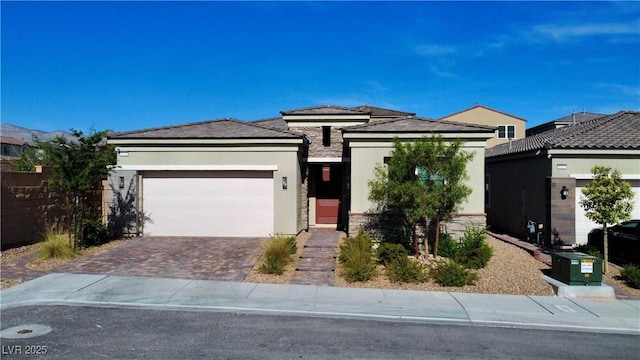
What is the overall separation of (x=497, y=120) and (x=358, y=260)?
119ft

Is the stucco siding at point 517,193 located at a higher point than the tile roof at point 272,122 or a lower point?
lower

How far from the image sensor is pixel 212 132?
1731 centimetres

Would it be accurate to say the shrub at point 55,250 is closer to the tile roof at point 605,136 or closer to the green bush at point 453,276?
the green bush at point 453,276

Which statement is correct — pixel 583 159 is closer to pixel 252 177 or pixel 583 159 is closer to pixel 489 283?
pixel 489 283

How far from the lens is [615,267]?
13.5 m

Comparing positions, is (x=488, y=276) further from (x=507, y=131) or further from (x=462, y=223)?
(x=507, y=131)

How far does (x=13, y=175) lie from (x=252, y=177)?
286 inches

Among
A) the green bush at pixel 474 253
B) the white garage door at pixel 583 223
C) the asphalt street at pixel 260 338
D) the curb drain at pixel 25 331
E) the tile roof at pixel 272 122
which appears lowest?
the asphalt street at pixel 260 338

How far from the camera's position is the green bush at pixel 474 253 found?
12.9m

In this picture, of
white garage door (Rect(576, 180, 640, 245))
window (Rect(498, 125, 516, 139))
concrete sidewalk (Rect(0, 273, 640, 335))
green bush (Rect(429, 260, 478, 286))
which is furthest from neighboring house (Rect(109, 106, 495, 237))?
window (Rect(498, 125, 516, 139))

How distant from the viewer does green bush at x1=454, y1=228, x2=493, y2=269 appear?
12.9m

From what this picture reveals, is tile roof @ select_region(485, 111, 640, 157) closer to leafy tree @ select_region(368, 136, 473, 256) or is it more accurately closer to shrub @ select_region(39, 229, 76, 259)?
leafy tree @ select_region(368, 136, 473, 256)

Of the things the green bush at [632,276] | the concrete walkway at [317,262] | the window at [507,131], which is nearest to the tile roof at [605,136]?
the green bush at [632,276]

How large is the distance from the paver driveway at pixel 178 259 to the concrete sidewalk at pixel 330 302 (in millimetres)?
667
